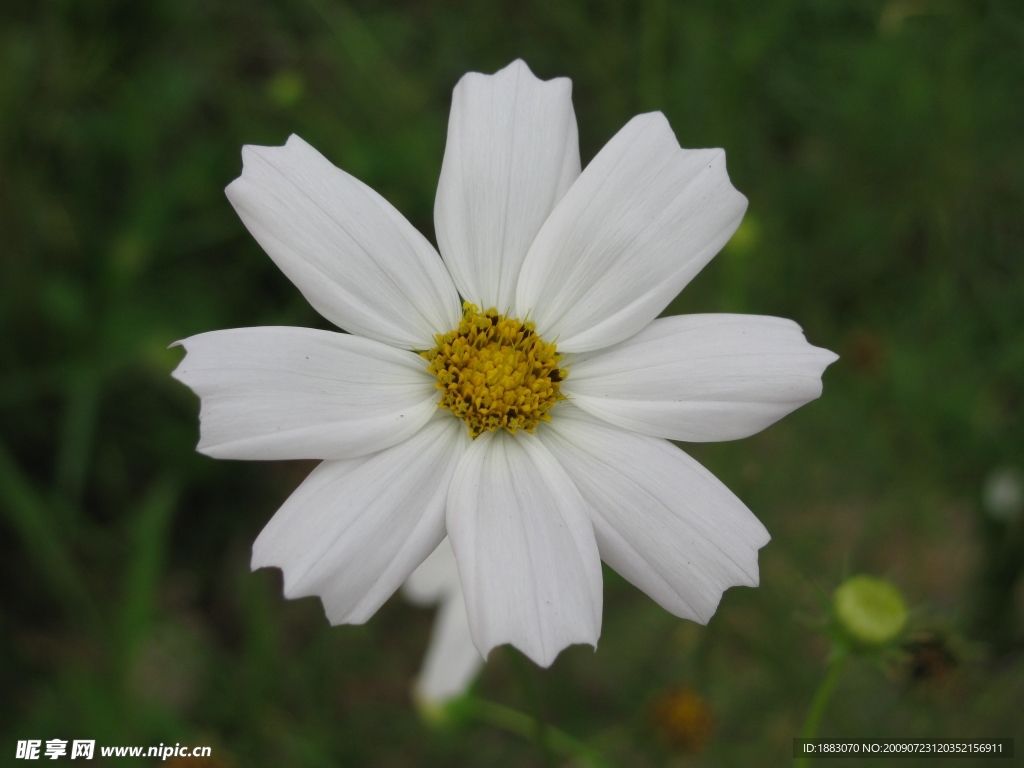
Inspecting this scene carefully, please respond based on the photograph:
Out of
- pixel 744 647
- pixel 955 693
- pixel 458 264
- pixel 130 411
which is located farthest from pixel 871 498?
pixel 130 411

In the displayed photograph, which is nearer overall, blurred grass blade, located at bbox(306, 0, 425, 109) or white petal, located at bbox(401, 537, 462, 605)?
white petal, located at bbox(401, 537, 462, 605)

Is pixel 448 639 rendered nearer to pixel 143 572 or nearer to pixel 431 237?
pixel 143 572

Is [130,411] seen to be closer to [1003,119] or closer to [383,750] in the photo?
[383,750]

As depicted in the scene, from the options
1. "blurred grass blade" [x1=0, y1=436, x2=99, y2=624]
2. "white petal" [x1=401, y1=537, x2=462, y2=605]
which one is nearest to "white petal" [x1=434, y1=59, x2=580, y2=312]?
"white petal" [x1=401, y1=537, x2=462, y2=605]

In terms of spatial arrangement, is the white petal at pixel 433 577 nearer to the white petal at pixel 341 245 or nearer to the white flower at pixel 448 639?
the white flower at pixel 448 639

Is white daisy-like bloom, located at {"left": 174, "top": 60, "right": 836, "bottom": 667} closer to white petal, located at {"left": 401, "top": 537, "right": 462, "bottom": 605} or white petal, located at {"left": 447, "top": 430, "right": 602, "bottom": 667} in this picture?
white petal, located at {"left": 447, "top": 430, "right": 602, "bottom": 667}
